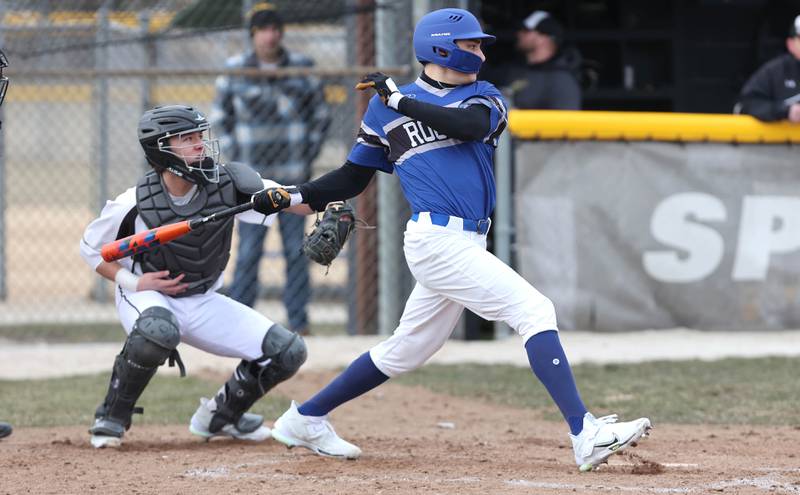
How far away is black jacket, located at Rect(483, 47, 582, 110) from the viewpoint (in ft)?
29.5

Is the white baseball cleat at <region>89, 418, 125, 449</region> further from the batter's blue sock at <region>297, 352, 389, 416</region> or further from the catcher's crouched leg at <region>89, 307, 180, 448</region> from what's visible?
the batter's blue sock at <region>297, 352, 389, 416</region>

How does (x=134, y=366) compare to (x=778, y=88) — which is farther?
(x=778, y=88)

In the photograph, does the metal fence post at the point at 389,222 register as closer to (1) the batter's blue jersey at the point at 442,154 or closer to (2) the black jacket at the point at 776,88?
(2) the black jacket at the point at 776,88

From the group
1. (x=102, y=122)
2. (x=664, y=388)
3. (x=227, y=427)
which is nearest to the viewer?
(x=227, y=427)

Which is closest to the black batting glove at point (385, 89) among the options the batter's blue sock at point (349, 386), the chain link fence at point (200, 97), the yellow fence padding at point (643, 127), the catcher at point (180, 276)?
the catcher at point (180, 276)

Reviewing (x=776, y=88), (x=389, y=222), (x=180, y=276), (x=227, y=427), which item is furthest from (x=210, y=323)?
(x=776, y=88)

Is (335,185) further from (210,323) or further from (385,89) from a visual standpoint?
(210,323)

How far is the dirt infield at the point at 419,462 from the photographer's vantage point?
4449 millimetres

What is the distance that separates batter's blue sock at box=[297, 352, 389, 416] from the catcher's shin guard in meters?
0.30

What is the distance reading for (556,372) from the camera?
4.65 metres

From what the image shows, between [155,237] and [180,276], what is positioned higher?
[155,237]

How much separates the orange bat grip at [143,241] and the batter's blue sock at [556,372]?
1.41 metres

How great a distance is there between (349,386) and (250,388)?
58 cm

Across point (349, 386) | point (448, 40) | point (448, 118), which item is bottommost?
point (349, 386)
